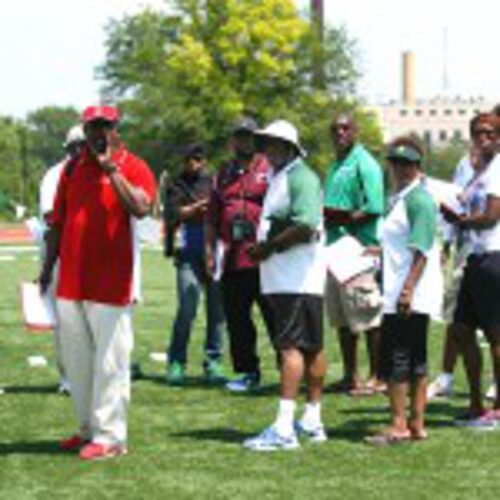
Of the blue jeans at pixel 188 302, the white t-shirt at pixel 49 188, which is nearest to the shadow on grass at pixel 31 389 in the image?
the blue jeans at pixel 188 302

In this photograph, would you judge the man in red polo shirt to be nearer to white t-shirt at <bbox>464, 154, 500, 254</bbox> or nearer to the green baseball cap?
the green baseball cap

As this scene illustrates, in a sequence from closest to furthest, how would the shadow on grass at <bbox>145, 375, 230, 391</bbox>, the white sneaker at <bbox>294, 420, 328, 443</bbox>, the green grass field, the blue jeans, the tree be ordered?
the green grass field, the white sneaker at <bbox>294, 420, 328, 443</bbox>, the shadow on grass at <bbox>145, 375, 230, 391</bbox>, the blue jeans, the tree

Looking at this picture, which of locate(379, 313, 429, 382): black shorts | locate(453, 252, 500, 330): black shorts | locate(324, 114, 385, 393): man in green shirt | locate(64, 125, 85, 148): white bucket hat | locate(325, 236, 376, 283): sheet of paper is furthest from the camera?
locate(324, 114, 385, 393): man in green shirt

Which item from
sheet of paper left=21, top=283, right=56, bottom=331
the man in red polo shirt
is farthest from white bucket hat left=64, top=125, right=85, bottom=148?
the man in red polo shirt

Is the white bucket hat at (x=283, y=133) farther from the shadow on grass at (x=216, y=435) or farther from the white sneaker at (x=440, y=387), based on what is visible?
the white sneaker at (x=440, y=387)

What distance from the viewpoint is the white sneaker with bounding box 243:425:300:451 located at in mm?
8398

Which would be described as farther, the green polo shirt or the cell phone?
the green polo shirt

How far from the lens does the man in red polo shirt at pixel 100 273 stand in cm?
812

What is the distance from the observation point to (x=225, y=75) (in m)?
59.3

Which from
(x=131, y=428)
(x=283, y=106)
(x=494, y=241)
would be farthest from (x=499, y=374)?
(x=283, y=106)

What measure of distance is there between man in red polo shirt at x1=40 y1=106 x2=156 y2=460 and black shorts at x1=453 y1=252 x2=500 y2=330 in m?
2.04

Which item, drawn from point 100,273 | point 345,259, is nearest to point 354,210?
point 345,259

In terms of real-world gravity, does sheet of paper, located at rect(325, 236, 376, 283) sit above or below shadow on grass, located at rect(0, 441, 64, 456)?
above

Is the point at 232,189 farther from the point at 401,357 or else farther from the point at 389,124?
the point at 389,124
